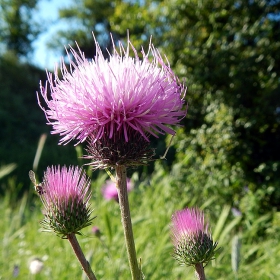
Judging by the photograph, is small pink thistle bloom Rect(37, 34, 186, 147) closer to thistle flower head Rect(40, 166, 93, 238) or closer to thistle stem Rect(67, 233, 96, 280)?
thistle flower head Rect(40, 166, 93, 238)

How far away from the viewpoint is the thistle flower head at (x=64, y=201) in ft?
4.39

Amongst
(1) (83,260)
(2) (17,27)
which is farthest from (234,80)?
(2) (17,27)

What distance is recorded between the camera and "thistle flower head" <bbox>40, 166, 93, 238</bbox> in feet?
4.39

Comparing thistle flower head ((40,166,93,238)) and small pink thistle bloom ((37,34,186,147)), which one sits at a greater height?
small pink thistle bloom ((37,34,186,147))

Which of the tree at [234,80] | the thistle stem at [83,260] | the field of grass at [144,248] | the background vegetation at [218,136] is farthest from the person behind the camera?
the tree at [234,80]

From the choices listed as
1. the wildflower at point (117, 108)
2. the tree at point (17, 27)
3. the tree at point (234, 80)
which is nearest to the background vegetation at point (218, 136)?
the tree at point (234, 80)

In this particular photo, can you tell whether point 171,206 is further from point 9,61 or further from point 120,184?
point 9,61

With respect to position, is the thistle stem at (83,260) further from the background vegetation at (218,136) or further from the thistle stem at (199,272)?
the background vegetation at (218,136)

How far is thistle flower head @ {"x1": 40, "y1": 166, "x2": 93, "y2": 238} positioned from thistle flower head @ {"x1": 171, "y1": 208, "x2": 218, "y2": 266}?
326mm

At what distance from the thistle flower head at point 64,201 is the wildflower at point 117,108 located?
11 cm

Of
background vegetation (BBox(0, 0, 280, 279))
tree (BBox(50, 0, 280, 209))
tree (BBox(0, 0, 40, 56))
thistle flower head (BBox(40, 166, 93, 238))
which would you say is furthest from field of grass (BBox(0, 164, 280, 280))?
tree (BBox(0, 0, 40, 56))

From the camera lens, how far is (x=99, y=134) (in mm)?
1411

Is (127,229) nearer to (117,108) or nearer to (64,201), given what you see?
(64,201)

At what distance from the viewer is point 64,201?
1405mm
